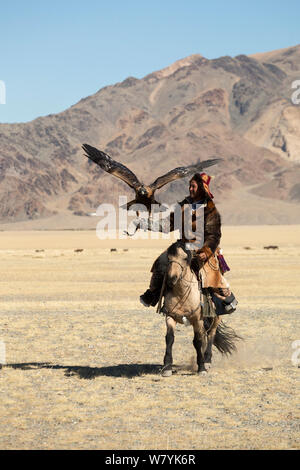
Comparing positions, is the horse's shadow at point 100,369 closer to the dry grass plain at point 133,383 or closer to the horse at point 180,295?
the dry grass plain at point 133,383

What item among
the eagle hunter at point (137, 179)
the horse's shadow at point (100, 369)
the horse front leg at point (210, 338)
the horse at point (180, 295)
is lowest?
the horse's shadow at point (100, 369)

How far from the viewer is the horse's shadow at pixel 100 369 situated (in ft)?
35.3

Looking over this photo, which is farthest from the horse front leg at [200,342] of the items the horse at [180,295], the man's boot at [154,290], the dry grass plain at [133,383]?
the man's boot at [154,290]

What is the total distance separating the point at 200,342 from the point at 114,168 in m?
3.11

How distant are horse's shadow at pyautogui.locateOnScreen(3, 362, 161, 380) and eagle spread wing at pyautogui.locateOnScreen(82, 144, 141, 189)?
336 cm

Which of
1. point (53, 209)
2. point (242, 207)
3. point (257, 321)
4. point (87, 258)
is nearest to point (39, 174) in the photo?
point (53, 209)

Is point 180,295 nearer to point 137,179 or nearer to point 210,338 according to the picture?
point 210,338

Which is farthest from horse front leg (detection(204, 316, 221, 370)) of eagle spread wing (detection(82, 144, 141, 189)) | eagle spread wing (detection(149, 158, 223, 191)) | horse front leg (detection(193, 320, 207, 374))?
eagle spread wing (detection(82, 144, 141, 189))

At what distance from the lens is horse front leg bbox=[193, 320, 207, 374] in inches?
403

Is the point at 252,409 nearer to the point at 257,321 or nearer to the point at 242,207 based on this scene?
the point at 257,321

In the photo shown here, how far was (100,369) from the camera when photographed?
444 inches

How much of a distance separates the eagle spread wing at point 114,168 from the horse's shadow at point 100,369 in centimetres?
336

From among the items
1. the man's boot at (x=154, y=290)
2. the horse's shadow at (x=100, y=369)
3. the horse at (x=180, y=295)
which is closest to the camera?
the horse at (x=180, y=295)

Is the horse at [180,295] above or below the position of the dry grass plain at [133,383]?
above
